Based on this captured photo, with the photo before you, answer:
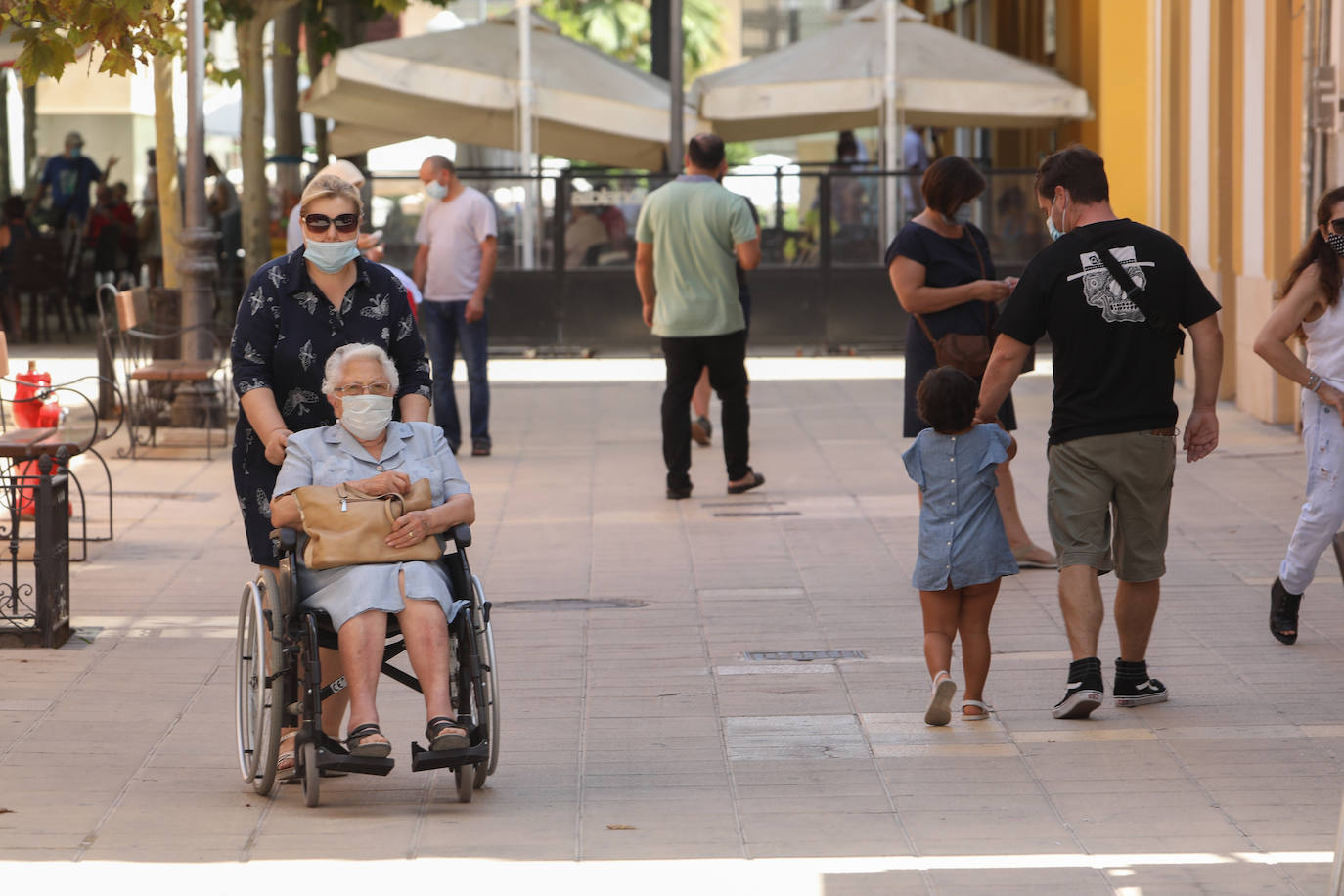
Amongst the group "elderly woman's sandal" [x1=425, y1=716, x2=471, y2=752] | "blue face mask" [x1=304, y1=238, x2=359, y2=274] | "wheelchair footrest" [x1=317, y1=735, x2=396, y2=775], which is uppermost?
"blue face mask" [x1=304, y1=238, x2=359, y2=274]

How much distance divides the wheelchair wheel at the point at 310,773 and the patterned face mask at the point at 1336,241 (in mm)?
4100

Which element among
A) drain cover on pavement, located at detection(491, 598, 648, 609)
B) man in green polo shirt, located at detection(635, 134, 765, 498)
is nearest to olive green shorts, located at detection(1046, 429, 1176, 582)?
drain cover on pavement, located at detection(491, 598, 648, 609)

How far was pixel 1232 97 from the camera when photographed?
1639 centimetres

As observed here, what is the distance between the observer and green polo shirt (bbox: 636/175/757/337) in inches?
442

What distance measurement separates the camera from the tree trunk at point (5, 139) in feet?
93.2

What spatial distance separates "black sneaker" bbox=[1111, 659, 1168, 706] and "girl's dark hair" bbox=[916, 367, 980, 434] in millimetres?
1004

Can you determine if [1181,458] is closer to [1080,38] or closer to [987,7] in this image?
[1080,38]

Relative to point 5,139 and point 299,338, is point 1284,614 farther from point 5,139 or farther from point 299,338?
point 5,139

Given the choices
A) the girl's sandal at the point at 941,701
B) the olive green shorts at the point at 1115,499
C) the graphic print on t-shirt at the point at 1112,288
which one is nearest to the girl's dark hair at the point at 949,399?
the olive green shorts at the point at 1115,499

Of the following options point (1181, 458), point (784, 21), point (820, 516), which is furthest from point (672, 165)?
point (784, 21)

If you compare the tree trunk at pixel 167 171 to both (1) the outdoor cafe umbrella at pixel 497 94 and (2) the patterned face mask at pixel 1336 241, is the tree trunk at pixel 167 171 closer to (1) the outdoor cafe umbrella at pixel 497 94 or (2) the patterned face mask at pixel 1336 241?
(1) the outdoor cafe umbrella at pixel 497 94

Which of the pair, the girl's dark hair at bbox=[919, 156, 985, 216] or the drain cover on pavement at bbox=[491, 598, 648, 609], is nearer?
the girl's dark hair at bbox=[919, 156, 985, 216]

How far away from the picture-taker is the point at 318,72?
24000 millimetres

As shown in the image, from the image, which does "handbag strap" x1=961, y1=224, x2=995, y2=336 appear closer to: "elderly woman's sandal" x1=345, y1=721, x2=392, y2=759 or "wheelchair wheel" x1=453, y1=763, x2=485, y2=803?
"wheelchair wheel" x1=453, y1=763, x2=485, y2=803
